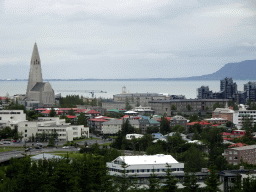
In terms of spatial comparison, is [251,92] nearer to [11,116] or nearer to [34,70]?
[34,70]

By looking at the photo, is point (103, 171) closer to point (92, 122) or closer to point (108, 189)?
point (108, 189)

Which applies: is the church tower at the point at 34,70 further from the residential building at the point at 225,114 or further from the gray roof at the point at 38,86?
the residential building at the point at 225,114

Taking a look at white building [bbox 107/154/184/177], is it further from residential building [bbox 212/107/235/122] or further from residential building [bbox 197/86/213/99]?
residential building [bbox 197/86/213/99]

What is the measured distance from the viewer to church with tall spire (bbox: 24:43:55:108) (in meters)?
72.6

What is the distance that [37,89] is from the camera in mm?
73812

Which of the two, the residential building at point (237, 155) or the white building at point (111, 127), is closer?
the residential building at point (237, 155)

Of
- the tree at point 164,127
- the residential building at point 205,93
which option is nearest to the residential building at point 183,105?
the residential building at point 205,93

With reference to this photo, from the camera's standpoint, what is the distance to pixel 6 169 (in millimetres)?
24797

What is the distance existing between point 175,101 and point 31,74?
21.4 m

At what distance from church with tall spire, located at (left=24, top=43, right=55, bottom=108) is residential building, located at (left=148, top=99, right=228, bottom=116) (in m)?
14.5

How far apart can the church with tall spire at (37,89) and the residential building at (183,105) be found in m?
14.5

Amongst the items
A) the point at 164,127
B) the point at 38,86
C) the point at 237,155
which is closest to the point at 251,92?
the point at 38,86

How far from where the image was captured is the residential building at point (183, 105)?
222 feet

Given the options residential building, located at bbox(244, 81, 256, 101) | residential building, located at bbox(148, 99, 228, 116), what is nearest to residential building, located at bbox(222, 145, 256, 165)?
residential building, located at bbox(148, 99, 228, 116)
